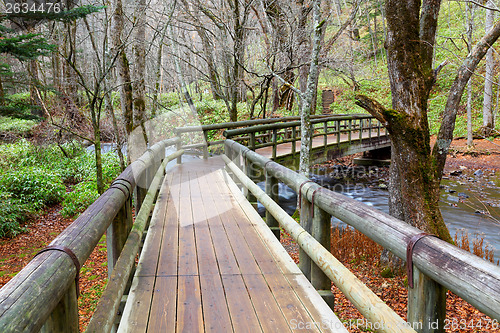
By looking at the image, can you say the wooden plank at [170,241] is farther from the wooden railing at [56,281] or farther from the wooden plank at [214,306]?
the wooden railing at [56,281]

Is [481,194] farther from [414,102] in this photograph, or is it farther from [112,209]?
[112,209]

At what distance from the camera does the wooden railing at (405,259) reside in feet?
4.35

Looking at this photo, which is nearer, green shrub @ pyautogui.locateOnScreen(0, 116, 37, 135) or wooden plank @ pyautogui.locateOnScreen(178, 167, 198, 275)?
A: wooden plank @ pyautogui.locateOnScreen(178, 167, 198, 275)

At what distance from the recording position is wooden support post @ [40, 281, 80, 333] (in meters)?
1.61

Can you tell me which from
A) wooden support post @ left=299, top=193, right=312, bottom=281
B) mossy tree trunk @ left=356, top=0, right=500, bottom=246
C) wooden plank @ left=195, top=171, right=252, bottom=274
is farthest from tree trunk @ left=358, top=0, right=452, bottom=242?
wooden support post @ left=299, top=193, right=312, bottom=281

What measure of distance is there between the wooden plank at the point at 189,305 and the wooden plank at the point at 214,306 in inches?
1.7

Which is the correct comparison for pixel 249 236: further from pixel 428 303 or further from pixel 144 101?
pixel 144 101

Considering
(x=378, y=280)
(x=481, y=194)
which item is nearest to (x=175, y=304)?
(x=378, y=280)

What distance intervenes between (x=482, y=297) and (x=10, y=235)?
9.00 metres

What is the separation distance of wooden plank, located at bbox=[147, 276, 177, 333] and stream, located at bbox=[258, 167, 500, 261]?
295 inches

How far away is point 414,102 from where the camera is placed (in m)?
6.11

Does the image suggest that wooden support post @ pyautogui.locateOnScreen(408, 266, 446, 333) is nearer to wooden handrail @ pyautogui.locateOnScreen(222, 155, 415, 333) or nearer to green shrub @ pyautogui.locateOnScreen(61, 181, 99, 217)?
wooden handrail @ pyautogui.locateOnScreen(222, 155, 415, 333)

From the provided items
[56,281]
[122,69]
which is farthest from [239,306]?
[122,69]

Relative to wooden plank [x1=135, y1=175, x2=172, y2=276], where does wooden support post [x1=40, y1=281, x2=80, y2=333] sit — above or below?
above
